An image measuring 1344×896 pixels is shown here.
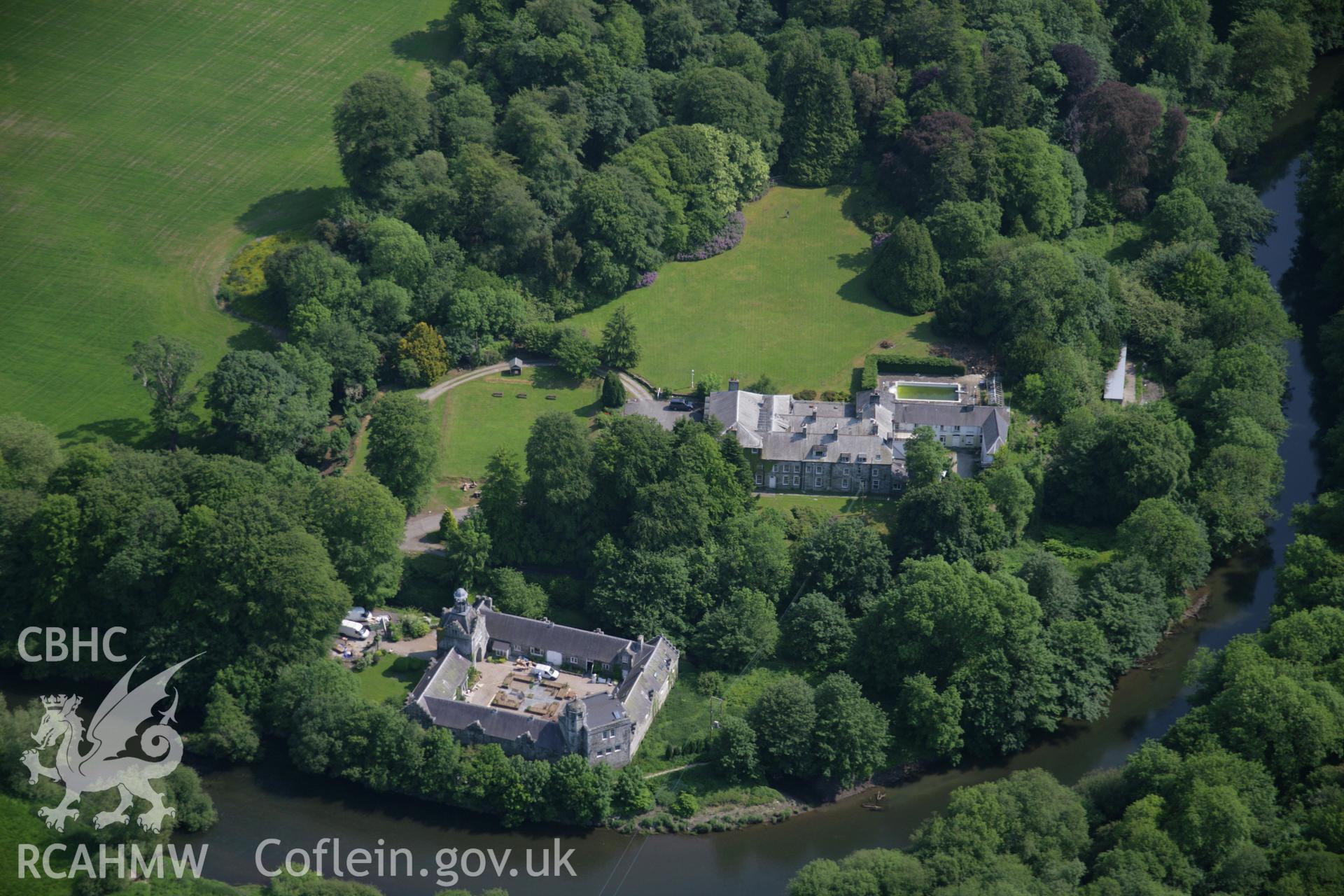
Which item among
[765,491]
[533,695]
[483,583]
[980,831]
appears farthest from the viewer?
[765,491]

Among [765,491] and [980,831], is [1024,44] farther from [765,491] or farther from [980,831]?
[980,831]

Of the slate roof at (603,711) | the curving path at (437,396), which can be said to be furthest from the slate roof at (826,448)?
the slate roof at (603,711)

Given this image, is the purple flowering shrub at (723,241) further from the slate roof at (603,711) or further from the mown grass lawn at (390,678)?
the slate roof at (603,711)

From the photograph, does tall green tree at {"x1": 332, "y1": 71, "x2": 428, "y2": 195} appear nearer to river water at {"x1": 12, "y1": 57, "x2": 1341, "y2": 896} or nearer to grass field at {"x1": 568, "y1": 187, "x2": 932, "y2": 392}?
grass field at {"x1": 568, "y1": 187, "x2": 932, "y2": 392}

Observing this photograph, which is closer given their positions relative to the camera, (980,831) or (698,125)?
(980,831)

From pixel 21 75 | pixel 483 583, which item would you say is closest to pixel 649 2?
pixel 21 75
